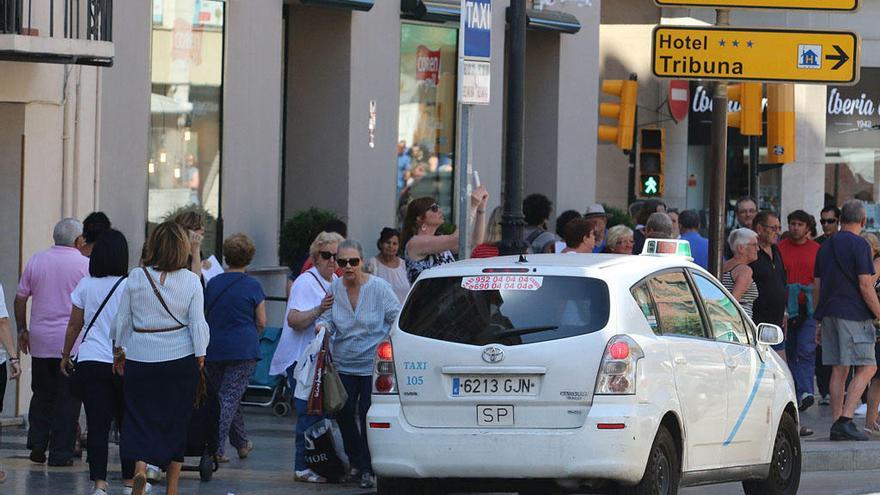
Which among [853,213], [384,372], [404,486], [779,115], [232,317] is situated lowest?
[404,486]

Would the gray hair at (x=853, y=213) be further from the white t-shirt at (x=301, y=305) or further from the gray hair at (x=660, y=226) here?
the white t-shirt at (x=301, y=305)

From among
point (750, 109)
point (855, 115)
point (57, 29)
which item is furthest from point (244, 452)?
point (855, 115)

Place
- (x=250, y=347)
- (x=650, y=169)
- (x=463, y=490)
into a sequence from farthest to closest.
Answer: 1. (x=650, y=169)
2. (x=250, y=347)
3. (x=463, y=490)

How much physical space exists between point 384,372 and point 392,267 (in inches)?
145

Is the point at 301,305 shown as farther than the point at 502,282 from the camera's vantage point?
Yes

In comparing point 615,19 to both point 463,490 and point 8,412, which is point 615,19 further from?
point 463,490

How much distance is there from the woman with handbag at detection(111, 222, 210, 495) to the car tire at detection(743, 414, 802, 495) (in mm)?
3837

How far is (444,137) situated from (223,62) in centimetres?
447

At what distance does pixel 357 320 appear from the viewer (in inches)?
460

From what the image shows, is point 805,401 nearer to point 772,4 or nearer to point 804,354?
point 804,354

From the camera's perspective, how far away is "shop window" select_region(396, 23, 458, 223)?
2106 cm

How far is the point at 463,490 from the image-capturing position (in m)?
9.80

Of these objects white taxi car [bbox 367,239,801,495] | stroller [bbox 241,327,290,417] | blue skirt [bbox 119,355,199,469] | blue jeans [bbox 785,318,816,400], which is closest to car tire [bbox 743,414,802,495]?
white taxi car [bbox 367,239,801,495]

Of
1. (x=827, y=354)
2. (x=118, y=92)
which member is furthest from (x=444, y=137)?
(x=827, y=354)
